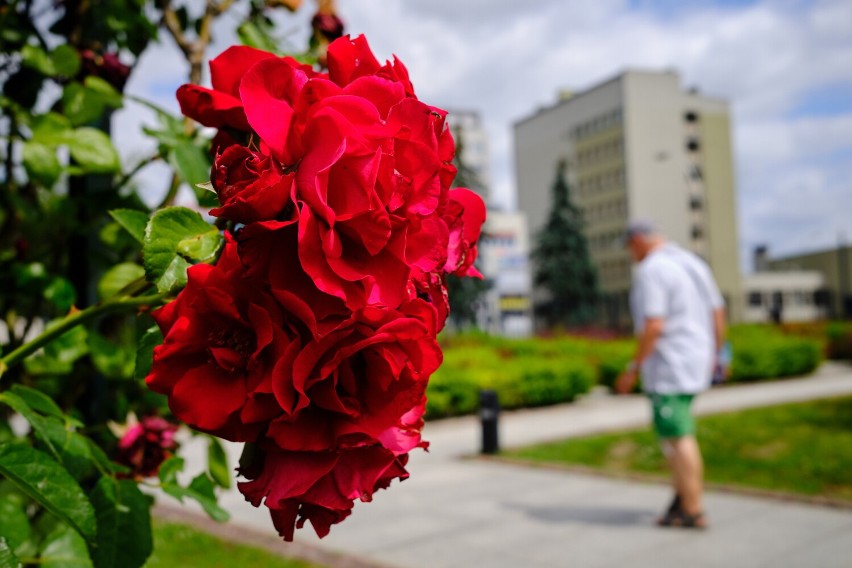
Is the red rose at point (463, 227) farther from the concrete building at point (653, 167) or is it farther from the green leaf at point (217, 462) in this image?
the concrete building at point (653, 167)

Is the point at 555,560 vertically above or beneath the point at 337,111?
beneath

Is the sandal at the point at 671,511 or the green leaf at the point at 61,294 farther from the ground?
the green leaf at the point at 61,294

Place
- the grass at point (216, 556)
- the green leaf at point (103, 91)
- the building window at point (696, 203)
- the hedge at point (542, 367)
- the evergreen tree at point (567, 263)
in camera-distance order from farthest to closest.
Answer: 1. the building window at point (696, 203)
2. the evergreen tree at point (567, 263)
3. the hedge at point (542, 367)
4. the grass at point (216, 556)
5. the green leaf at point (103, 91)

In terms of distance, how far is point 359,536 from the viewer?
581 centimetres

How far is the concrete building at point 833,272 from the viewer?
69.9 m

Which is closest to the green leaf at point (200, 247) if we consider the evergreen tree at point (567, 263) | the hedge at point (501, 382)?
the hedge at point (501, 382)

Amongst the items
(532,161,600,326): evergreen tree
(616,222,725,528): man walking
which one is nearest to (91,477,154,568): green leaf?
(616,222,725,528): man walking

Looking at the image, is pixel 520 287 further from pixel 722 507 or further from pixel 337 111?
pixel 337 111

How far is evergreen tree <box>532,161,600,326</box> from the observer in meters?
50.7

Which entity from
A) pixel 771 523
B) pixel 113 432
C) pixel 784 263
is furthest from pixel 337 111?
pixel 784 263

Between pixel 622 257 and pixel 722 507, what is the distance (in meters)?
67.3

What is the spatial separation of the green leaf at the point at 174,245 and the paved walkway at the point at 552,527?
15.2 feet

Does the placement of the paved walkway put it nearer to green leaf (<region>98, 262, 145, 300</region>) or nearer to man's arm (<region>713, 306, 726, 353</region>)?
man's arm (<region>713, 306, 726, 353</region>)

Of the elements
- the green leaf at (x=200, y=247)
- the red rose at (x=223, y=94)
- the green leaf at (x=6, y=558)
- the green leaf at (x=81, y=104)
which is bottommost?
the green leaf at (x=6, y=558)
